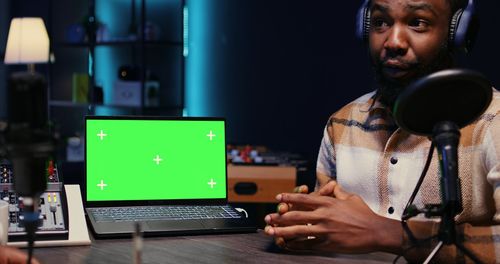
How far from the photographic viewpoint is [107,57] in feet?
18.9

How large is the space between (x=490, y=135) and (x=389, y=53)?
27 cm

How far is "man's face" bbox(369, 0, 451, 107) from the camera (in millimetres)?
1519

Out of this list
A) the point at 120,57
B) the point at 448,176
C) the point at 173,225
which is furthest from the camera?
the point at 120,57

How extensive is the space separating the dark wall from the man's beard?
212 cm

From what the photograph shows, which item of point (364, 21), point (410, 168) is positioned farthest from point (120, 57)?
point (410, 168)

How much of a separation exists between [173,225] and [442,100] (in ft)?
2.61

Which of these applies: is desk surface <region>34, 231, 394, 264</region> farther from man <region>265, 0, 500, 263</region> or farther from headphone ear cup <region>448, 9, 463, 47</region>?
headphone ear cup <region>448, 9, 463, 47</region>

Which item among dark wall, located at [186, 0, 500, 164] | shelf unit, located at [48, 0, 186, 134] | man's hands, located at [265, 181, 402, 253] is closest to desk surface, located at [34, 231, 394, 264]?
man's hands, located at [265, 181, 402, 253]

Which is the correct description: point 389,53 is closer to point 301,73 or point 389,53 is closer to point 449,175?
point 449,175

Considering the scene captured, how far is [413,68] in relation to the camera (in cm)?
152

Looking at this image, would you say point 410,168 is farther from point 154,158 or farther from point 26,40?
point 26,40

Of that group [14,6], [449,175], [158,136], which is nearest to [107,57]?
[14,6]

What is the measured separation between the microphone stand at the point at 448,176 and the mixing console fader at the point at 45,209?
0.79 metres

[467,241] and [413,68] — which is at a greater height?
[413,68]
